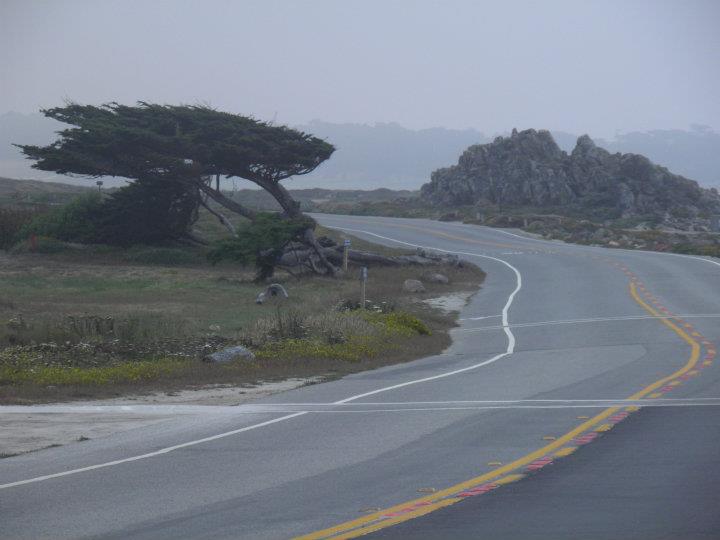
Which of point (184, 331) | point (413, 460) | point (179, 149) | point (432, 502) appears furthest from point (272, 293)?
point (432, 502)

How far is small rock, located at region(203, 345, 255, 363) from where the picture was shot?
18078mm

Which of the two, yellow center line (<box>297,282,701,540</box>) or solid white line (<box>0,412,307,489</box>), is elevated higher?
yellow center line (<box>297,282,701,540</box>)

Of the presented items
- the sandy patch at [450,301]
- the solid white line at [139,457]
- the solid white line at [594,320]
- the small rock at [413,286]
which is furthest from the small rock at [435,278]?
the solid white line at [139,457]

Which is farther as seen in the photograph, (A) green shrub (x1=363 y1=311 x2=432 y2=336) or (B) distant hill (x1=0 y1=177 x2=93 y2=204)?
(B) distant hill (x1=0 y1=177 x2=93 y2=204)

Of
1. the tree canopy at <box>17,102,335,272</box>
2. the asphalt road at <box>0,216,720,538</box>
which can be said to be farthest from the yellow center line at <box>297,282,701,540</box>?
the tree canopy at <box>17,102,335,272</box>

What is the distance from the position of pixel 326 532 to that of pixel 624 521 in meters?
2.25

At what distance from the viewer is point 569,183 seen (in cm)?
9538

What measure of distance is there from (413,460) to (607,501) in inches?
93.9

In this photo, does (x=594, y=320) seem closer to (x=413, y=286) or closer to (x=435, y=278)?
(x=413, y=286)

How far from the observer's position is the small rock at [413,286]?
36875 millimetres

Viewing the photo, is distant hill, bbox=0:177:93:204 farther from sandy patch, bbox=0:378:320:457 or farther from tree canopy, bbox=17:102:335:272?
sandy patch, bbox=0:378:320:457

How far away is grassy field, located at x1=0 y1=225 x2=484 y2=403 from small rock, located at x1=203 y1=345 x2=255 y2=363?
28cm

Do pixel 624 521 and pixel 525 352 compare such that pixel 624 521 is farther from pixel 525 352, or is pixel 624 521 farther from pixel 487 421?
pixel 525 352

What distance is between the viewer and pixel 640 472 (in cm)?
940
